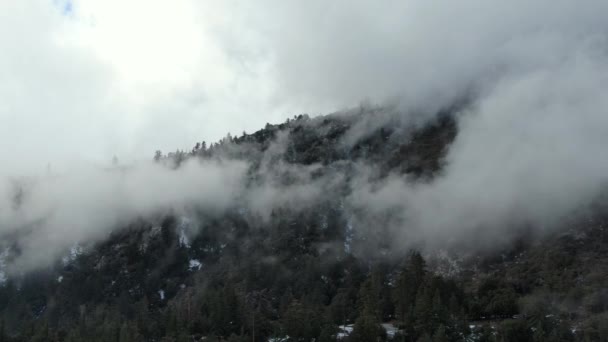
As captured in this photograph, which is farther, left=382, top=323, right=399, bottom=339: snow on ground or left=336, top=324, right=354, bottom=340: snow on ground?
left=382, top=323, right=399, bottom=339: snow on ground

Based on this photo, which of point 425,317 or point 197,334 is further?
point 197,334

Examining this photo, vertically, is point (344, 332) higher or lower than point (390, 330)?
higher

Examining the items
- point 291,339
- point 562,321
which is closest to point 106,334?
point 291,339

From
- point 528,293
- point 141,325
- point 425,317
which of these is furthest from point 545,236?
point 141,325

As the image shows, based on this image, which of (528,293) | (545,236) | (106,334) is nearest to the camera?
(106,334)

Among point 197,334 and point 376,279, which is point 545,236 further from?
point 197,334

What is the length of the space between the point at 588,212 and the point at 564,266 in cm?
3153

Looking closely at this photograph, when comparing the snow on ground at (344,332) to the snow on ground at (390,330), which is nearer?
the snow on ground at (344,332)

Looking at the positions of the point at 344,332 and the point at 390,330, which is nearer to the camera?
the point at 344,332

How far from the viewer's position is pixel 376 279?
6698 inches

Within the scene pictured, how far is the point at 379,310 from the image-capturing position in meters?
149

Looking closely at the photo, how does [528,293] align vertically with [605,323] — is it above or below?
above

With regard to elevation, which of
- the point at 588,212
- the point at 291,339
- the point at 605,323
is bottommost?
the point at 605,323

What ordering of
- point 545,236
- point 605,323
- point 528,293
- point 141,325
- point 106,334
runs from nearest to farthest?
1. point 605,323
2. point 106,334
3. point 141,325
4. point 528,293
5. point 545,236
